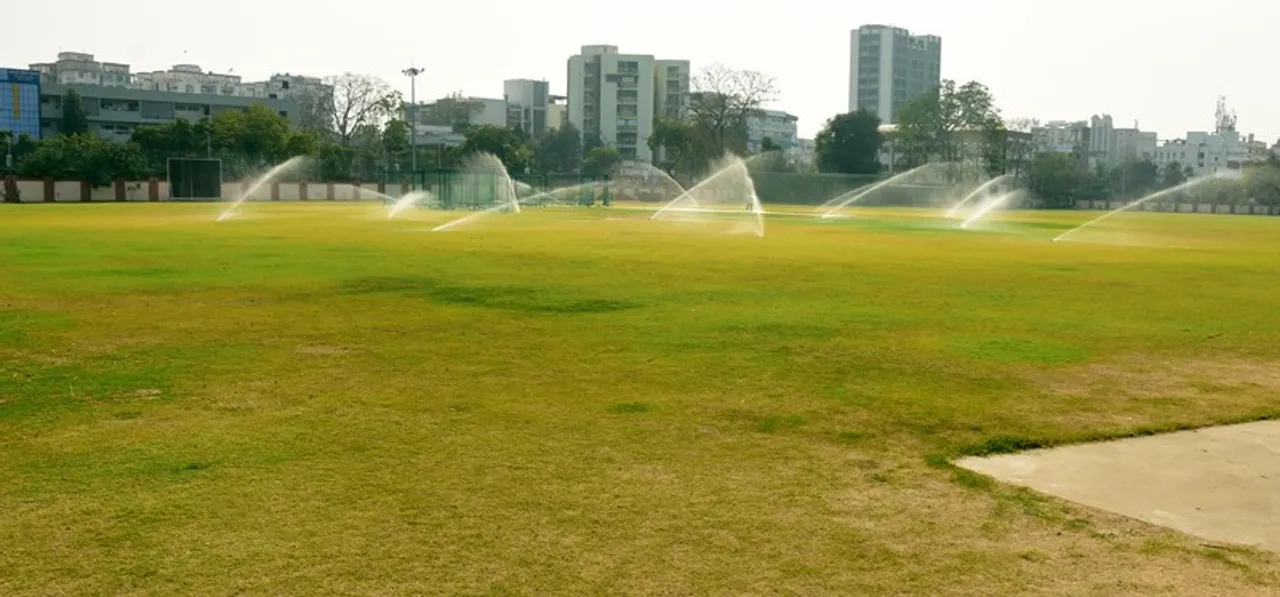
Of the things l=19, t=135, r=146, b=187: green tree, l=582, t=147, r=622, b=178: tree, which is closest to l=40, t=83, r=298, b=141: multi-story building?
l=582, t=147, r=622, b=178: tree

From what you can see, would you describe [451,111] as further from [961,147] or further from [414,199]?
[414,199]

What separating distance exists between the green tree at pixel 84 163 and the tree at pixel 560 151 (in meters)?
81.1

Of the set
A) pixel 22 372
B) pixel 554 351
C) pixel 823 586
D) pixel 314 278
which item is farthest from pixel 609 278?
pixel 823 586

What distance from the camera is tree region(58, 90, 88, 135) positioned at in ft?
382

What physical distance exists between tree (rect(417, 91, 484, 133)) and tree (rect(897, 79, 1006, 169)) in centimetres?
8175

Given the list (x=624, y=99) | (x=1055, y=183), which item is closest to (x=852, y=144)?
(x=1055, y=183)

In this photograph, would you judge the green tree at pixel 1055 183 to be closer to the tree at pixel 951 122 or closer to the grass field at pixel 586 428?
the tree at pixel 951 122

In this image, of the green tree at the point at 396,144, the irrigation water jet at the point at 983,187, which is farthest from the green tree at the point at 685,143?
the irrigation water jet at the point at 983,187

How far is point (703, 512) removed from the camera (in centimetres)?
664

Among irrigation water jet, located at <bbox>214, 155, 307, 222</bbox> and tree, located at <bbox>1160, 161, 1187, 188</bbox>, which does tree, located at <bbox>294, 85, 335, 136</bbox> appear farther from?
tree, located at <bbox>1160, 161, 1187, 188</bbox>

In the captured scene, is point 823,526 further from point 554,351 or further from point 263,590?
point 554,351

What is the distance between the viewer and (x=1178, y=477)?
24.6 feet

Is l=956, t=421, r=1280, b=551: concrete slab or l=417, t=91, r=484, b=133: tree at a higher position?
l=417, t=91, r=484, b=133: tree

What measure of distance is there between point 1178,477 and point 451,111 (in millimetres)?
186610
